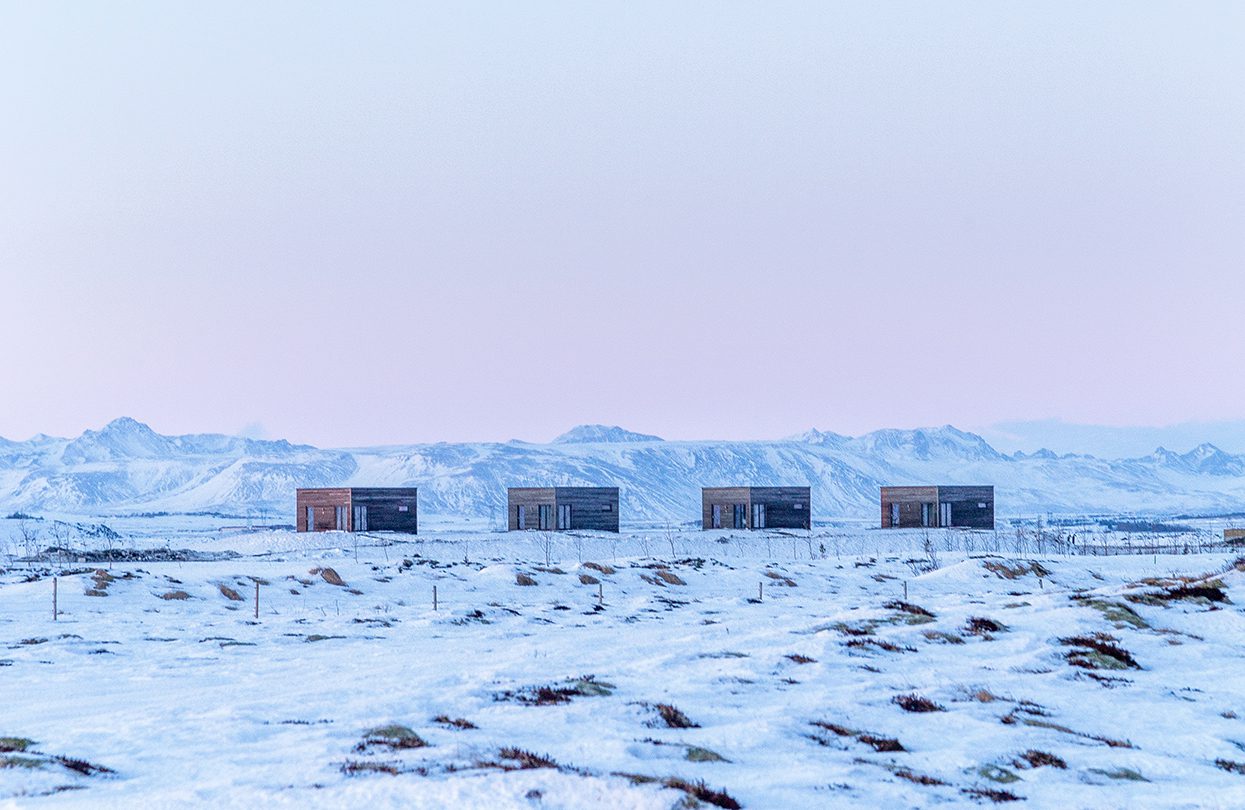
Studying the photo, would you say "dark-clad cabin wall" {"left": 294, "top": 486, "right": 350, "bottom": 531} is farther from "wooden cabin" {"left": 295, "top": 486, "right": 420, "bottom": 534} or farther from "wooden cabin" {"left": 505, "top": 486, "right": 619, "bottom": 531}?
"wooden cabin" {"left": 505, "top": 486, "right": 619, "bottom": 531}

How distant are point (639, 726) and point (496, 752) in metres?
3.00

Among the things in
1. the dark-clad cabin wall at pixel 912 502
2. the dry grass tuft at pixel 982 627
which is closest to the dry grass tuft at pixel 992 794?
the dry grass tuft at pixel 982 627

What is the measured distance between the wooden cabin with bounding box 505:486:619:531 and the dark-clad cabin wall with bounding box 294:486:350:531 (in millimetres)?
11850

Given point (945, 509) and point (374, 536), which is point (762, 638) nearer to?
point (374, 536)

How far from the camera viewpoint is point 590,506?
312ft

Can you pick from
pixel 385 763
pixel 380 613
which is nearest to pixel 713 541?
pixel 380 613

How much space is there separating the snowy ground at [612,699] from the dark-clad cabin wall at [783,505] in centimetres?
5463

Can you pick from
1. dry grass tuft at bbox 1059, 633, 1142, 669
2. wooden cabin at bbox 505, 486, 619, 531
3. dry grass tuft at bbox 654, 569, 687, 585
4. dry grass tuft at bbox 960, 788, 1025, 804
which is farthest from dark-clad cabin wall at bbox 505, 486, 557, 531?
dry grass tuft at bbox 960, 788, 1025, 804

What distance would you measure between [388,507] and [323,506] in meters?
4.68

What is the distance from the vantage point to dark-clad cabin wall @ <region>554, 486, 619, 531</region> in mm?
93562

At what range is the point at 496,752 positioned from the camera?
50.9 ft

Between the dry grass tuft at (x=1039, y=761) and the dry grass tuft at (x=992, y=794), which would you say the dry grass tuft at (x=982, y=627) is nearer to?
the dry grass tuft at (x=1039, y=761)

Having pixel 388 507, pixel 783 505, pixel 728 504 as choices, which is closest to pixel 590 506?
pixel 728 504

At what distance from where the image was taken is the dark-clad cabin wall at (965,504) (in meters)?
102
